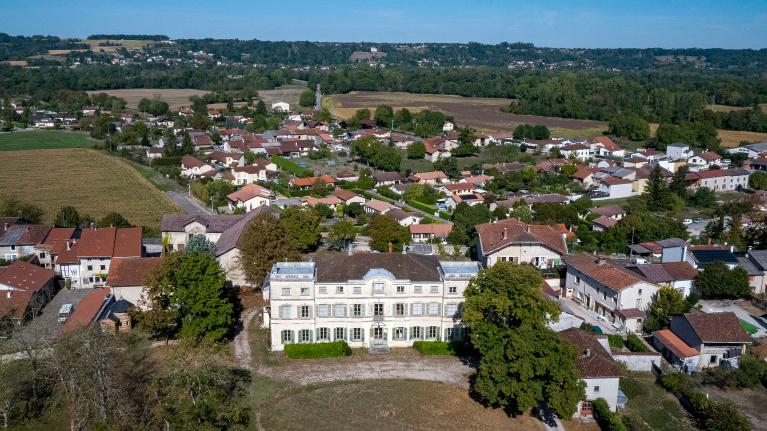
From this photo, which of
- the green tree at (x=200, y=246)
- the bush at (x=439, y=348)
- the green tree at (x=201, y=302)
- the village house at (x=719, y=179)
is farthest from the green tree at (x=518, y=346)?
the village house at (x=719, y=179)

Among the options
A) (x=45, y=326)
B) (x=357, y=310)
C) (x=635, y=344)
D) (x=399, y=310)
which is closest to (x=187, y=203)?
(x=45, y=326)

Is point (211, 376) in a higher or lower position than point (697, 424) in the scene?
higher

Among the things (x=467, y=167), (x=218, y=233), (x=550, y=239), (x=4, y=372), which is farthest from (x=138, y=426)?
(x=467, y=167)

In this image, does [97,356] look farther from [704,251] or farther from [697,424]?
[704,251]

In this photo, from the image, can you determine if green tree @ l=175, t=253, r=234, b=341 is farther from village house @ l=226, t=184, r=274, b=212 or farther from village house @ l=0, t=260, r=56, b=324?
village house @ l=226, t=184, r=274, b=212

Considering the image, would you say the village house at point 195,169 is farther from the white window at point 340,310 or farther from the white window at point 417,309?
the white window at point 417,309
